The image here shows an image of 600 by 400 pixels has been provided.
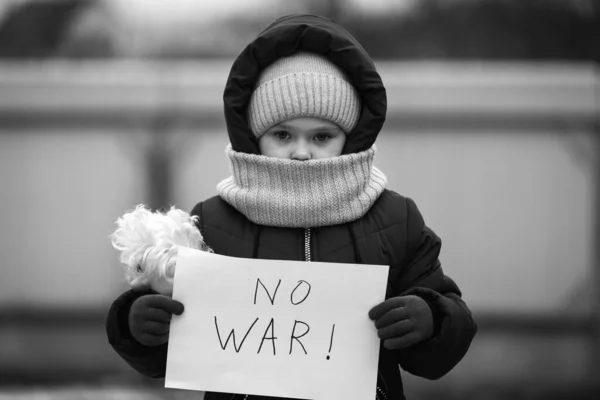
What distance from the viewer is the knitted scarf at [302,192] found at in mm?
1630

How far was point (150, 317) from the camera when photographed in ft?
4.97

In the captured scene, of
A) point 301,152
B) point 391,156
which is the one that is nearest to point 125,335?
point 301,152

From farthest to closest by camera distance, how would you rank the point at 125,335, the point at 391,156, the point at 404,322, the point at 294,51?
1. the point at 391,156
2. the point at 294,51
3. the point at 125,335
4. the point at 404,322

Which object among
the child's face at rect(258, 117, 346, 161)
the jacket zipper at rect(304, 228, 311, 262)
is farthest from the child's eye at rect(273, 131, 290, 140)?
the jacket zipper at rect(304, 228, 311, 262)

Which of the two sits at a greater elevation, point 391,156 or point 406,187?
point 391,156

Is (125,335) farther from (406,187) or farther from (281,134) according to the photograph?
(406,187)

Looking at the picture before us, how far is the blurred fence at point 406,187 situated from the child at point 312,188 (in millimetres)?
2893

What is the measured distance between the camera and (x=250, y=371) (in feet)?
5.19

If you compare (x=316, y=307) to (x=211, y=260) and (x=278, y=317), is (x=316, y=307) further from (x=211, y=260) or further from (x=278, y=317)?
(x=211, y=260)

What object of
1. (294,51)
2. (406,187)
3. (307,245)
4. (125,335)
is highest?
(406,187)

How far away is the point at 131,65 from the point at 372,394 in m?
3.53

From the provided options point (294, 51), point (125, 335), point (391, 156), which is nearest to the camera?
point (125, 335)

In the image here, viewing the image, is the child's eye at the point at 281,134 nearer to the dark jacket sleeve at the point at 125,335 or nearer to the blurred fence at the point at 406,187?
the dark jacket sleeve at the point at 125,335

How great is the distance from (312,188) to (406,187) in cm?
303
